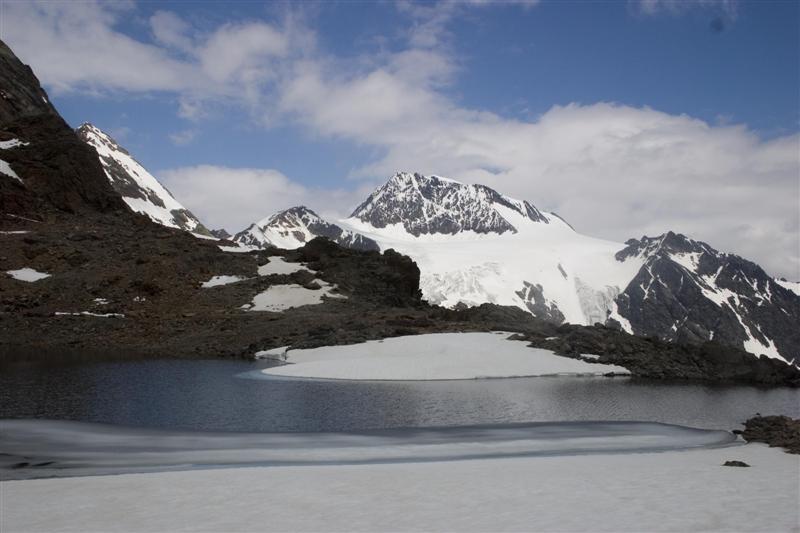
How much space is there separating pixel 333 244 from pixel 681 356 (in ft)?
176

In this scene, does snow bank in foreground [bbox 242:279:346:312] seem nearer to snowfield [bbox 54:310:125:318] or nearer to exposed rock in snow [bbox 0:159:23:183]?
snowfield [bbox 54:310:125:318]

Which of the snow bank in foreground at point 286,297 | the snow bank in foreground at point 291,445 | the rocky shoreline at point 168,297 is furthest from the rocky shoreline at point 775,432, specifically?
the snow bank in foreground at point 286,297

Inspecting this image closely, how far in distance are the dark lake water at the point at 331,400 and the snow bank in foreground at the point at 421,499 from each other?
9.03 meters

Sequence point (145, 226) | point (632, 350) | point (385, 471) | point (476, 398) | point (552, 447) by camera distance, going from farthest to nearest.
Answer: point (145, 226), point (632, 350), point (476, 398), point (552, 447), point (385, 471)

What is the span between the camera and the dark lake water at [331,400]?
27.8 metres

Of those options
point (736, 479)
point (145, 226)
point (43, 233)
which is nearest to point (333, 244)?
point (145, 226)

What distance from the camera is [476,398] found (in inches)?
1412

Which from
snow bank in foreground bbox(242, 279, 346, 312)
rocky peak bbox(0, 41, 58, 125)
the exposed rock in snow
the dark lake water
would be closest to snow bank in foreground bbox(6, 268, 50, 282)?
snow bank in foreground bbox(242, 279, 346, 312)

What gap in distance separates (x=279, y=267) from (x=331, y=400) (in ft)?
181

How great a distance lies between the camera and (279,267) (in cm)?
8681

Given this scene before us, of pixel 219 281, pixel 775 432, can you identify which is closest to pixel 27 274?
pixel 219 281

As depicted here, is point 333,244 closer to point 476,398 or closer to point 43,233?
point 43,233

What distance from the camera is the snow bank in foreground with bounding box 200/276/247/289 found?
7825 cm

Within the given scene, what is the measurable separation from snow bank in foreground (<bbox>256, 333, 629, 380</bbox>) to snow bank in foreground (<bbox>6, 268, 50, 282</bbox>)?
32.2 metres
